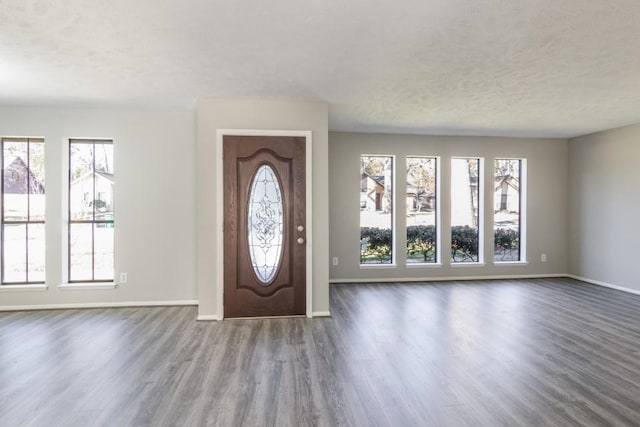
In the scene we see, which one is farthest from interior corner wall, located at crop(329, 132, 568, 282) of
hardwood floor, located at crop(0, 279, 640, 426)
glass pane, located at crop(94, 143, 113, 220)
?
glass pane, located at crop(94, 143, 113, 220)

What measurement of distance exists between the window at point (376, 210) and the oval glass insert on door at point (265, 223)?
2.29m

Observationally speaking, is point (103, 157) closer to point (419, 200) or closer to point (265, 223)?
point (265, 223)

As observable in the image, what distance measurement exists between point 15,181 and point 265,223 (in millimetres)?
3453

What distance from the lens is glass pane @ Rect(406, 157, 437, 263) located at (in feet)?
19.5

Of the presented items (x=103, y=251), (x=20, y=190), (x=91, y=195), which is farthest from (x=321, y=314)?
(x=20, y=190)

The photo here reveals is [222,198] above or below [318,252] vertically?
above

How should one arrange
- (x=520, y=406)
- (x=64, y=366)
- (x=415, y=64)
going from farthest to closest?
(x=415, y=64) < (x=64, y=366) < (x=520, y=406)

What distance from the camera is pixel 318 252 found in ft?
13.1

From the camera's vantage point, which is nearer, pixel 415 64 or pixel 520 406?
pixel 520 406

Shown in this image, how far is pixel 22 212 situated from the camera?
428 centimetres

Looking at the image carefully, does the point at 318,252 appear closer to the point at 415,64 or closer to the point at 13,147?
the point at 415,64

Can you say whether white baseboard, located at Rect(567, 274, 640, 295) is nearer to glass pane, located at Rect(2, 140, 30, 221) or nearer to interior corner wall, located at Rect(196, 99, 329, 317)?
interior corner wall, located at Rect(196, 99, 329, 317)

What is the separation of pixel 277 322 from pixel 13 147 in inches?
166

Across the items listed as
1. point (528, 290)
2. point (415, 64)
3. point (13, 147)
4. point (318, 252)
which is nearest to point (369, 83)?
point (415, 64)
